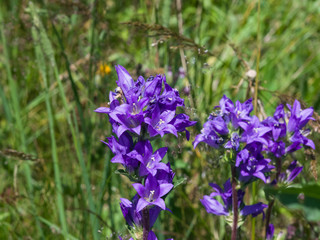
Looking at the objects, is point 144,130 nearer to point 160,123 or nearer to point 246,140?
point 160,123

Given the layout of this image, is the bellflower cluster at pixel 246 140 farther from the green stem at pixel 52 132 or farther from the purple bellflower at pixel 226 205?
the green stem at pixel 52 132

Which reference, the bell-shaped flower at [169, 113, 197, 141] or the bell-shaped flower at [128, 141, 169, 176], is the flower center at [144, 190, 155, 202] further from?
the bell-shaped flower at [169, 113, 197, 141]

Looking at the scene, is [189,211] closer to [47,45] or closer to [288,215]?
[288,215]

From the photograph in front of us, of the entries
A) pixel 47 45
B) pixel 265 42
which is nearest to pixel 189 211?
pixel 47 45

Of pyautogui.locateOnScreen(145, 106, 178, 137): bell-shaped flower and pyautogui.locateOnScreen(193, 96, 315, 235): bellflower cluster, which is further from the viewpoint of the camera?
pyautogui.locateOnScreen(193, 96, 315, 235): bellflower cluster

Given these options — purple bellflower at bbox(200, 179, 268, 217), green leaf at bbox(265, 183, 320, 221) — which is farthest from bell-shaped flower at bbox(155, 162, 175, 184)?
green leaf at bbox(265, 183, 320, 221)

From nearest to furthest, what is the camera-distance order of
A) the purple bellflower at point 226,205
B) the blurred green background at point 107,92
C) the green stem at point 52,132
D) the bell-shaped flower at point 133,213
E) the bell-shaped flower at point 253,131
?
the bell-shaped flower at point 133,213
the bell-shaped flower at point 253,131
the purple bellflower at point 226,205
the blurred green background at point 107,92
the green stem at point 52,132

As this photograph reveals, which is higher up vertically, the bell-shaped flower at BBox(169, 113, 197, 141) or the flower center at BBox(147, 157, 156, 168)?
the bell-shaped flower at BBox(169, 113, 197, 141)

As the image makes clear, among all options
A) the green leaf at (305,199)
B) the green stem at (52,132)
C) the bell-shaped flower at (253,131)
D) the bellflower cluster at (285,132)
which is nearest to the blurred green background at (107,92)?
the green stem at (52,132)
